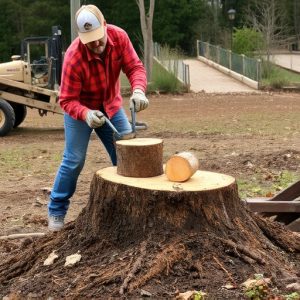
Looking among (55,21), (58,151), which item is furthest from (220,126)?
(55,21)

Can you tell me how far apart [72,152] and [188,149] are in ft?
19.4

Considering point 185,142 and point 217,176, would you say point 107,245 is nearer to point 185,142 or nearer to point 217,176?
point 217,176

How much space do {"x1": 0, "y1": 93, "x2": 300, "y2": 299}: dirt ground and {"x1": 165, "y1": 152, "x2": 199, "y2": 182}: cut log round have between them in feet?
5.10

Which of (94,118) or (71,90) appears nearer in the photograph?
(94,118)

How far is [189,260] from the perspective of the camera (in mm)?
4047

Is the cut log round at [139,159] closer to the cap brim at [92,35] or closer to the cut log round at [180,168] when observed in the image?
the cut log round at [180,168]

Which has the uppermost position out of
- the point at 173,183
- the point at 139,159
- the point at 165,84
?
the point at 139,159

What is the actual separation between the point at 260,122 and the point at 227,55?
17.4 m

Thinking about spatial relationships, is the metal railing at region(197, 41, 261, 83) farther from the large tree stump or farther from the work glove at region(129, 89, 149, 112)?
the large tree stump

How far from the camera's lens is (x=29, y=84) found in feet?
48.4

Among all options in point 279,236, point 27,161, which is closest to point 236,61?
point 27,161

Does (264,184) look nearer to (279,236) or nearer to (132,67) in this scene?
(132,67)

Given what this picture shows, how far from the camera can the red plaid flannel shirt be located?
16.7 feet

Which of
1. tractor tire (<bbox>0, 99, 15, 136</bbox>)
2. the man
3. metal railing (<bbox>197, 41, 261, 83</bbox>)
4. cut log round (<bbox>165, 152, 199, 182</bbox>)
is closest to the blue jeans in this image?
the man
